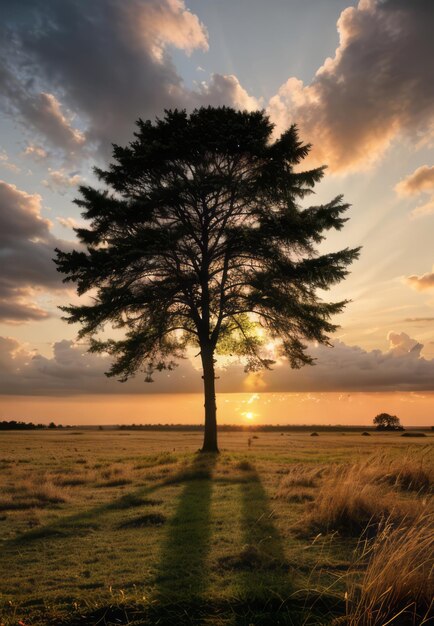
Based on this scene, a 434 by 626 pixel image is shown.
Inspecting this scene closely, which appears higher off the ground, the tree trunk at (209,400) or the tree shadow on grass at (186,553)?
the tree trunk at (209,400)

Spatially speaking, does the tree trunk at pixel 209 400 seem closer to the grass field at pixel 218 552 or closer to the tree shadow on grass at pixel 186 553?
the grass field at pixel 218 552

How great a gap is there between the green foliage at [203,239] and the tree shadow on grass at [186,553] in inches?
494

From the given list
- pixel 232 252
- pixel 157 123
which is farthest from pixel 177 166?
pixel 232 252

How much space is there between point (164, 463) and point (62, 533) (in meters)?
10.2

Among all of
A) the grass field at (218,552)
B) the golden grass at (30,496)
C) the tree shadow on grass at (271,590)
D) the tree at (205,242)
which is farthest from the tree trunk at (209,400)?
the tree shadow on grass at (271,590)

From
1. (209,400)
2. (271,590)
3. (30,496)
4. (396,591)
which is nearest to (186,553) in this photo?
(271,590)

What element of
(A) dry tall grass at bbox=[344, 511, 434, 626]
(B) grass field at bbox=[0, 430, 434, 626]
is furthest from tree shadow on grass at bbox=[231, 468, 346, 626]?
(A) dry tall grass at bbox=[344, 511, 434, 626]

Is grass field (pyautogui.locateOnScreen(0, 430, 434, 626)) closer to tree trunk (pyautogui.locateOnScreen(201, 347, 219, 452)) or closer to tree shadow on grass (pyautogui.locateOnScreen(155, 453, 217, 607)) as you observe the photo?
tree shadow on grass (pyautogui.locateOnScreen(155, 453, 217, 607))

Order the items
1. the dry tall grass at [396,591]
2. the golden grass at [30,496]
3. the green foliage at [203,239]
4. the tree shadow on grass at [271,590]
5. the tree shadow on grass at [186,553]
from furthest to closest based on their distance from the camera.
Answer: the green foliage at [203,239]
the golden grass at [30,496]
the tree shadow on grass at [186,553]
the tree shadow on grass at [271,590]
the dry tall grass at [396,591]

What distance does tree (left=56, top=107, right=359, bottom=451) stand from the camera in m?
22.2

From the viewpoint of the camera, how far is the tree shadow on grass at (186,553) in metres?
5.14

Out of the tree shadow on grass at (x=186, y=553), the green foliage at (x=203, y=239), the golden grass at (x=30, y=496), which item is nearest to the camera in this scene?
the tree shadow on grass at (x=186, y=553)

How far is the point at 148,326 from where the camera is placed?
920 inches

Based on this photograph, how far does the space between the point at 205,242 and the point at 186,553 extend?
18212 millimetres
